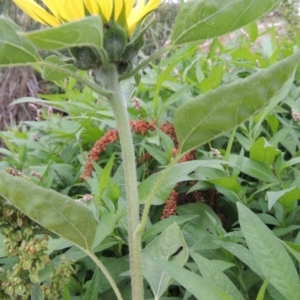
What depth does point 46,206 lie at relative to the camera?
→ 1.63 ft

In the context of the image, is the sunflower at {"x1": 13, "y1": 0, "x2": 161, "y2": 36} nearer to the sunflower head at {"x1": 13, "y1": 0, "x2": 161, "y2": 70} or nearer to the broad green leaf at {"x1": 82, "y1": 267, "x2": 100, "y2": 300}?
the sunflower head at {"x1": 13, "y1": 0, "x2": 161, "y2": 70}

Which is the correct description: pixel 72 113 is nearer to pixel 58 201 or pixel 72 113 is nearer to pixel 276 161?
pixel 276 161

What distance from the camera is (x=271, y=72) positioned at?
412 millimetres

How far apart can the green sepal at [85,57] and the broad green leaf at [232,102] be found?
0.37 feet

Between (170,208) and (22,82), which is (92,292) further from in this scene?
A: (22,82)

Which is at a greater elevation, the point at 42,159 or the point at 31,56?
the point at 31,56

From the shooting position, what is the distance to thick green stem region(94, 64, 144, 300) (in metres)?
0.53

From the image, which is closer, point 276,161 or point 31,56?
point 31,56

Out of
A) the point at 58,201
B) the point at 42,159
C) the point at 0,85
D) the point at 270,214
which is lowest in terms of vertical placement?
the point at 0,85

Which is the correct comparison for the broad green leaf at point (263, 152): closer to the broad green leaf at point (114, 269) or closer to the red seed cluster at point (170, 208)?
the red seed cluster at point (170, 208)

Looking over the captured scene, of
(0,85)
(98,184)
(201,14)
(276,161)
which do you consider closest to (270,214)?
(276,161)

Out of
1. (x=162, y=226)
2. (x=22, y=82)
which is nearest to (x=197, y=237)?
(x=162, y=226)

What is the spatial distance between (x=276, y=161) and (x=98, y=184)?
0.30 meters

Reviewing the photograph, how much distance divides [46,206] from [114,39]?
0.19m
